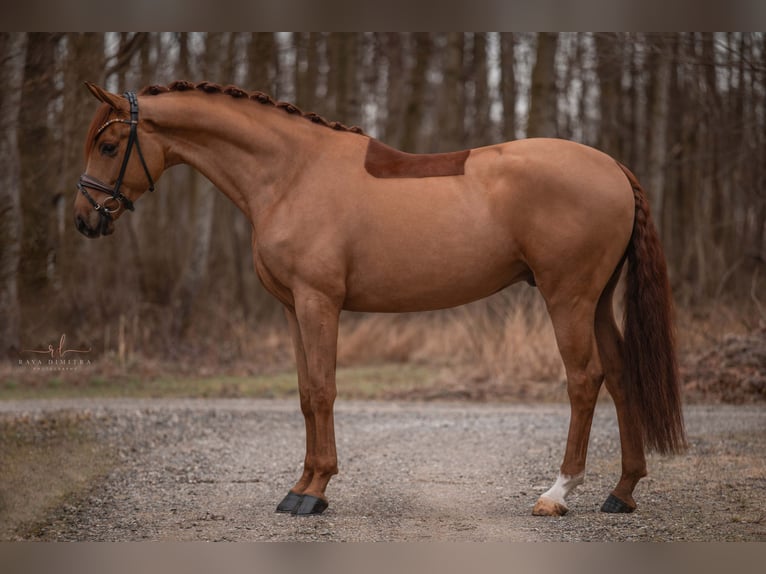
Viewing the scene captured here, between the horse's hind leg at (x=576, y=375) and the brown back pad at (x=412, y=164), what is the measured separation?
3.43 feet

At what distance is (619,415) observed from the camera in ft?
17.7

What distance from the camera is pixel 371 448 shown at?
8008 millimetres

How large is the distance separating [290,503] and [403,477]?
1501 millimetres

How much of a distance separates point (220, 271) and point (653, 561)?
14103mm

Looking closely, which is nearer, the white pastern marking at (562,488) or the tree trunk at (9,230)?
the white pastern marking at (562,488)

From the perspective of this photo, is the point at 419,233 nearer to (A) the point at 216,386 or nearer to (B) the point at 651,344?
(B) the point at 651,344

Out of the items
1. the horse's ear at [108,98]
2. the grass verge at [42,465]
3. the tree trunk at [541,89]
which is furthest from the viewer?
the tree trunk at [541,89]

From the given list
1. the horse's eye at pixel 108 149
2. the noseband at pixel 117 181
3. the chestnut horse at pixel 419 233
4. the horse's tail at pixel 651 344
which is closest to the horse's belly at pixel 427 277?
the chestnut horse at pixel 419 233

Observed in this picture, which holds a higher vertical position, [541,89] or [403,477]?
[541,89]

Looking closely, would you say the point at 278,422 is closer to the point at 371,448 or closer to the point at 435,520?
the point at 371,448

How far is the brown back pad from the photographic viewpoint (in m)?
5.47

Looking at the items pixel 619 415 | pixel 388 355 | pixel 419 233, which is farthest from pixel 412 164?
pixel 388 355

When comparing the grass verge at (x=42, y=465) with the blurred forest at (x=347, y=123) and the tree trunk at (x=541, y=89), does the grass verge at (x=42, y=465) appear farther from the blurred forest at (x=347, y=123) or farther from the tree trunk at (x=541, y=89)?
the tree trunk at (x=541, y=89)

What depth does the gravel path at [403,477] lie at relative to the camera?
5.09 meters
